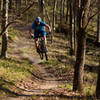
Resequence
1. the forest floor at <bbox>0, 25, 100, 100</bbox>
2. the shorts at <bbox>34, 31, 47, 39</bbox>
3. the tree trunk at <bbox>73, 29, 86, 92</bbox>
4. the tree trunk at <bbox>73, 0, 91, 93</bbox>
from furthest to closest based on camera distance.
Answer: the shorts at <bbox>34, 31, 47, 39</bbox> < the tree trunk at <bbox>73, 29, 86, 92</bbox> < the tree trunk at <bbox>73, 0, 91, 93</bbox> < the forest floor at <bbox>0, 25, 100, 100</bbox>

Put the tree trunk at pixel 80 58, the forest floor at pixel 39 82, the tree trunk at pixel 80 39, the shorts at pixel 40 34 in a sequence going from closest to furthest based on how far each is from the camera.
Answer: the forest floor at pixel 39 82
the tree trunk at pixel 80 39
the tree trunk at pixel 80 58
the shorts at pixel 40 34

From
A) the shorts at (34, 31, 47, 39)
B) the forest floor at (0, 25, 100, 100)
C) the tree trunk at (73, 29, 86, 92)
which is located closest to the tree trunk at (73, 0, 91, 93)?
the tree trunk at (73, 29, 86, 92)

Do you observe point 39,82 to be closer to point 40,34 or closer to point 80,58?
point 40,34

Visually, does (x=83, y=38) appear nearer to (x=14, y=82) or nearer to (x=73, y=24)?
(x=14, y=82)

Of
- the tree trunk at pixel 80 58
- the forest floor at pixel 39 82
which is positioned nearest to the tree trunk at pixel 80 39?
the tree trunk at pixel 80 58

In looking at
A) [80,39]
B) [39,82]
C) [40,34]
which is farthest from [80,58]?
[40,34]

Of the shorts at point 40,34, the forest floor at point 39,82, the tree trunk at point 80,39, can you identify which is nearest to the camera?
the forest floor at point 39,82

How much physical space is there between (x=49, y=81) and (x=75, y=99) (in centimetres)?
472

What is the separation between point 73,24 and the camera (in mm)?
20609

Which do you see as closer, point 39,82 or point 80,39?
point 80,39

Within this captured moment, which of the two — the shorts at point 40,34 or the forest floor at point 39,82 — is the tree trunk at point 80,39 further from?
the shorts at point 40,34

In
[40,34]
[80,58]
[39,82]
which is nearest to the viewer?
[80,58]

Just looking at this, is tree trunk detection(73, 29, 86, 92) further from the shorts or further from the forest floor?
the shorts

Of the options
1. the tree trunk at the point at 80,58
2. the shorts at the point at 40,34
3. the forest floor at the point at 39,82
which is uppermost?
the shorts at the point at 40,34
